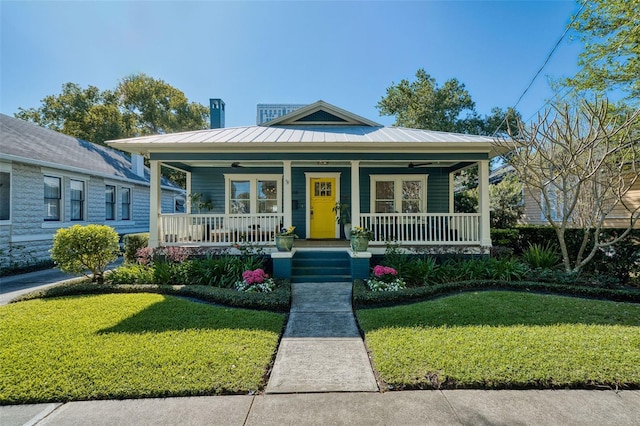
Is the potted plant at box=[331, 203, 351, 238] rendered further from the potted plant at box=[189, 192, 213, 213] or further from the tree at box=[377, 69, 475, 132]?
the tree at box=[377, 69, 475, 132]

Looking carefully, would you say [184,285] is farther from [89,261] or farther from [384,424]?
[384,424]

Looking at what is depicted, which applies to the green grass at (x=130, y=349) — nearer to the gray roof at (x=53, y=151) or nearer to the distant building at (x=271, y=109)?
the gray roof at (x=53, y=151)

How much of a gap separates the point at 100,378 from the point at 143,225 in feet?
48.5

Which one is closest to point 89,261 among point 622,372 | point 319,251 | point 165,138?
point 165,138

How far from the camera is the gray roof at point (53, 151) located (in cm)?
933

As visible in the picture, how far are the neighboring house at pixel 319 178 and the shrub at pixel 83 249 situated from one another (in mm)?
1251

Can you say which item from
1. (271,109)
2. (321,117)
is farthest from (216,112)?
(271,109)

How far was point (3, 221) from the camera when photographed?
28.7ft

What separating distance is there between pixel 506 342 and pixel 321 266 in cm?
461

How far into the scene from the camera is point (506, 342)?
378 cm

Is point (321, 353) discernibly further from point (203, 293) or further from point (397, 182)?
point (397, 182)

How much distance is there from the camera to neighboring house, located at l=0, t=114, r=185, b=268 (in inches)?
352

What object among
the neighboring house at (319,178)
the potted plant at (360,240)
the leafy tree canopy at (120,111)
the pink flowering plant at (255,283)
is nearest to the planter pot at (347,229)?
the neighboring house at (319,178)

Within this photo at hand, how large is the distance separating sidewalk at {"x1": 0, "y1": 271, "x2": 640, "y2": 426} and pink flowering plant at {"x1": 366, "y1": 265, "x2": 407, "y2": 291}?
3.01 metres
